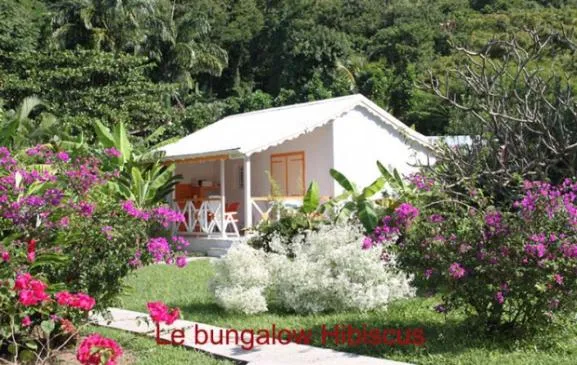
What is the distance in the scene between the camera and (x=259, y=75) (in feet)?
156

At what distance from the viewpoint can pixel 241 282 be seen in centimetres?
885

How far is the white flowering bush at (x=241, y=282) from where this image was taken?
8610mm

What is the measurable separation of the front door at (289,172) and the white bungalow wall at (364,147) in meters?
1.12

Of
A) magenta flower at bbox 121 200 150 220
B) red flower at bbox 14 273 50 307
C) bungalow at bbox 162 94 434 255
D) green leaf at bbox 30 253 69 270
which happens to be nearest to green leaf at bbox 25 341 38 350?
green leaf at bbox 30 253 69 270

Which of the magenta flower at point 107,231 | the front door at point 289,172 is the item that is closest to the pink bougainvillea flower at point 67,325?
the magenta flower at point 107,231

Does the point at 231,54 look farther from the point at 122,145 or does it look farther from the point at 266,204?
the point at 122,145

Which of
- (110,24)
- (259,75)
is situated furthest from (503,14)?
(110,24)

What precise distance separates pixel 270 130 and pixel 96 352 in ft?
48.0

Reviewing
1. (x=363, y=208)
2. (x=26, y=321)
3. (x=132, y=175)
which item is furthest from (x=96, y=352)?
(x=132, y=175)

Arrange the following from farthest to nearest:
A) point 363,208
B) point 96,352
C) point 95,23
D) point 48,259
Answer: point 95,23 → point 363,208 → point 48,259 → point 96,352

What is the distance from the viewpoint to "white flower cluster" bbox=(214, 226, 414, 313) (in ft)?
28.3

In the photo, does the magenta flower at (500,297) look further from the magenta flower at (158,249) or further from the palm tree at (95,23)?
the palm tree at (95,23)

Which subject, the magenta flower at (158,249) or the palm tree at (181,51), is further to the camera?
the palm tree at (181,51)

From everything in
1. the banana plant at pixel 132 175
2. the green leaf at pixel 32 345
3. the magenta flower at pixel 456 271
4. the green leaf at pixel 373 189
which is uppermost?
the banana plant at pixel 132 175
